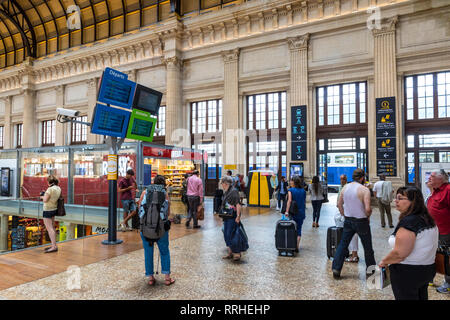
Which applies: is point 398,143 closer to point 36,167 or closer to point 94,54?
point 36,167

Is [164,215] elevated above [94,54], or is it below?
below

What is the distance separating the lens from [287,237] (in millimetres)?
5934

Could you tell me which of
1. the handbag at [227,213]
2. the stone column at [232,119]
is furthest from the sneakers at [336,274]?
the stone column at [232,119]

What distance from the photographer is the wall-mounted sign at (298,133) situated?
56.3 ft

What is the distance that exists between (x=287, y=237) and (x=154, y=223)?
2.85m

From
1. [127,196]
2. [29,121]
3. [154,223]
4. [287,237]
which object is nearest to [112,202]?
[127,196]

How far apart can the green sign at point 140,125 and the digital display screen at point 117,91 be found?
1.40 feet

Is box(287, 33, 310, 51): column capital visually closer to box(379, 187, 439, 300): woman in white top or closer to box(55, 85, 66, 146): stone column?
box(379, 187, 439, 300): woman in white top

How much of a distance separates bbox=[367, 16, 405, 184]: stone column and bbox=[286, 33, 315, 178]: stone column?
3.10 m

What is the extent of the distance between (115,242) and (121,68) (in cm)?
1947

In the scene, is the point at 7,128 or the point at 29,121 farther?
the point at 7,128

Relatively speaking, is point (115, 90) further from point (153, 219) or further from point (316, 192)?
point (316, 192)
